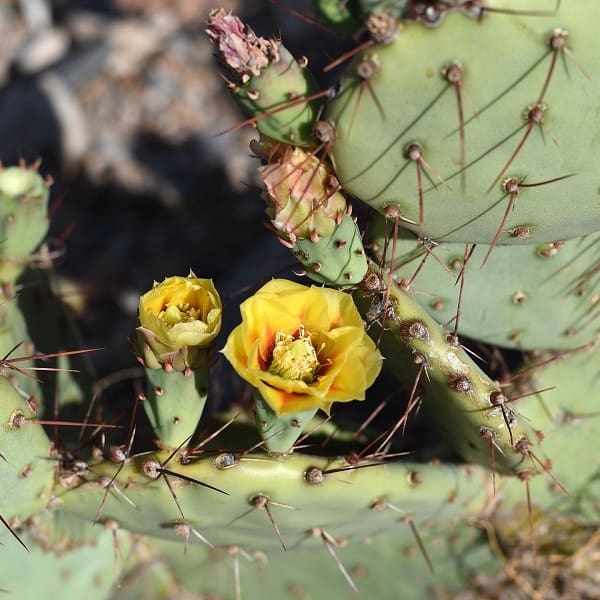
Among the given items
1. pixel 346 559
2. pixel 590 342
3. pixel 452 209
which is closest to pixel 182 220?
pixel 346 559

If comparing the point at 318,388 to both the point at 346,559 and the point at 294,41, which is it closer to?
the point at 346,559

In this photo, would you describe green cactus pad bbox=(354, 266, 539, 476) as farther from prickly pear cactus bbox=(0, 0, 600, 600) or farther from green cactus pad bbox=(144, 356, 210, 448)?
green cactus pad bbox=(144, 356, 210, 448)

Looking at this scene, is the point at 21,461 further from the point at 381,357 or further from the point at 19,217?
the point at 381,357

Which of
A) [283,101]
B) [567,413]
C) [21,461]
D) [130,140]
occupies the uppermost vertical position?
[283,101]

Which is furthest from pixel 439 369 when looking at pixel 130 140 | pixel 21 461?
pixel 130 140

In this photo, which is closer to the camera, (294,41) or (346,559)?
(346,559)

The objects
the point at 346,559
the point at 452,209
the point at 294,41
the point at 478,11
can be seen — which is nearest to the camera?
the point at 478,11

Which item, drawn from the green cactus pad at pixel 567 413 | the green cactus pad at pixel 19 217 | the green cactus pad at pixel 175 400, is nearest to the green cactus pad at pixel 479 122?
the green cactus pad at pixel 175 400
